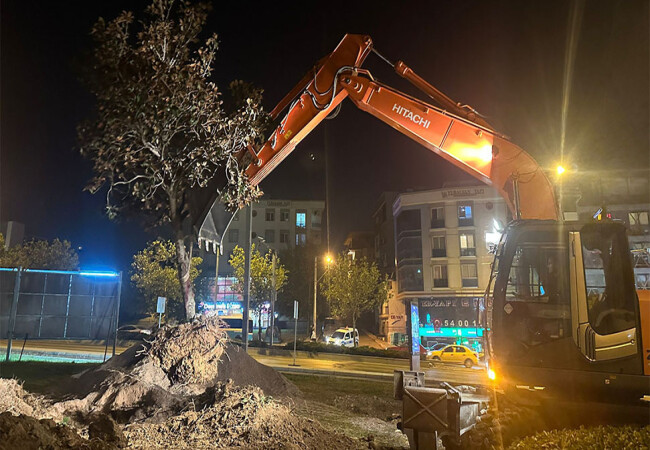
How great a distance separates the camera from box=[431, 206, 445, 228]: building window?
45312 millimetres

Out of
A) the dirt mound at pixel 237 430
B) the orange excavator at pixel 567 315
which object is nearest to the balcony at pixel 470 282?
the dirt mound at pixel 237 430

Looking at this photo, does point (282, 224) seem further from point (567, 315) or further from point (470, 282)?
point (567, 315)

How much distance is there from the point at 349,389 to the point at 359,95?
8.29m

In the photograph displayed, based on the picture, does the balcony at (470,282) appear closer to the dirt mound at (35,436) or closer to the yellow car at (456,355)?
the yellow car at (456,355)

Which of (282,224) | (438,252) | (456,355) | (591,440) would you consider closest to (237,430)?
(591,440)

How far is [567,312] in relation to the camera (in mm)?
A: 5891

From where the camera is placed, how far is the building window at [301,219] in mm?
72688

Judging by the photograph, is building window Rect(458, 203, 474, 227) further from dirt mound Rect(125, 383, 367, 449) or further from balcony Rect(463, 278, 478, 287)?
dirt mound Rect(125, 383, 367, 449)

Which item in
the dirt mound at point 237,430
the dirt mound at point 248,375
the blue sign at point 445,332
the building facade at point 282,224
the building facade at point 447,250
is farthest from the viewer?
the building facade at point 282,224

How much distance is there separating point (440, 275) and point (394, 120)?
3617 cm

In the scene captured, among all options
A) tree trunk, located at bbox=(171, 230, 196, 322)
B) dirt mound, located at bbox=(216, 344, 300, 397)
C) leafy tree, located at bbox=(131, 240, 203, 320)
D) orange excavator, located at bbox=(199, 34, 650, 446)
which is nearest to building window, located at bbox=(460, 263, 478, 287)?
leafy tree, located at bbox=(131, 240, 203, 320)

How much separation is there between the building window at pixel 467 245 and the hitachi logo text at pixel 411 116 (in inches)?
1412

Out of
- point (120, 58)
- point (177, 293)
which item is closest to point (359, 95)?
point (120, 58)

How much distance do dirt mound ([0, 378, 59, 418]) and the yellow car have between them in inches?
942
